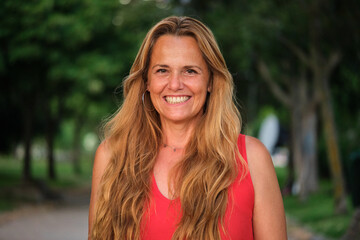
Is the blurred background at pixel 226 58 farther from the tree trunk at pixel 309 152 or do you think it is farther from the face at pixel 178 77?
the face at pixel 178 77

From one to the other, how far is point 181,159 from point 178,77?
1.42ft

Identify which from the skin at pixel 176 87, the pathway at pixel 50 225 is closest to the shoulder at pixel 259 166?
the skin at pixel 176 87

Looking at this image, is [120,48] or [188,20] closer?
[188,20]

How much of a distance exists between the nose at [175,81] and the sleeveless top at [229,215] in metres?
0.43

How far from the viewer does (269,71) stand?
21.3 metres

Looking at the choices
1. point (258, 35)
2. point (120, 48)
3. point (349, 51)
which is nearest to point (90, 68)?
point (120, 48)

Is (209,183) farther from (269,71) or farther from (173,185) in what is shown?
(269,71)

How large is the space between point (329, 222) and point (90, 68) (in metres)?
7.93

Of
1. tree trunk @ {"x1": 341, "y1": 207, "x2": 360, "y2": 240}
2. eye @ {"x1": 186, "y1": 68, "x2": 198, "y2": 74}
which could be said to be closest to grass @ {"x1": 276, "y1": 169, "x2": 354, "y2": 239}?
tree trunk @ {"x1": 341, "y1": 207, "x2": 360, "y2": 240}

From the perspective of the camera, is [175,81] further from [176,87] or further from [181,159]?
[181,159]

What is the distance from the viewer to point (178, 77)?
296cm

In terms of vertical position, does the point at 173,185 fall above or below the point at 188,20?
below

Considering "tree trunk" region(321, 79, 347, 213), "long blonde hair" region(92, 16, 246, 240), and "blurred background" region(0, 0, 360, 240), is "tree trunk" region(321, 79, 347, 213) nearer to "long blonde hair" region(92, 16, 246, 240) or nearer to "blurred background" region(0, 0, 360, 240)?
"blurred background" region(0, 0, 360, 240)

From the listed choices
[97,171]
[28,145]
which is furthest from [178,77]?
[28,145]
